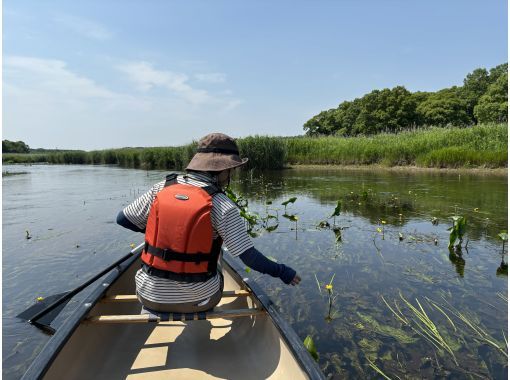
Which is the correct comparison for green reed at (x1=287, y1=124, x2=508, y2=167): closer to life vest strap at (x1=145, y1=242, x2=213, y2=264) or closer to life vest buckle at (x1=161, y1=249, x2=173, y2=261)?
life vest strap at (x1=145, y1=242, x2=213, y2=264)

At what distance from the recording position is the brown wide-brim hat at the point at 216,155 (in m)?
2.37

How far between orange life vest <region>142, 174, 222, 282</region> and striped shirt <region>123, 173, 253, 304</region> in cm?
5

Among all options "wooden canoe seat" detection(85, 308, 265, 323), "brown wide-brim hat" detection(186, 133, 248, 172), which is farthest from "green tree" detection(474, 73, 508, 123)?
"wooden canoe seat" detection(85, 308, 265, 323)

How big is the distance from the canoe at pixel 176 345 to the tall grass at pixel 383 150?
58.6 feet

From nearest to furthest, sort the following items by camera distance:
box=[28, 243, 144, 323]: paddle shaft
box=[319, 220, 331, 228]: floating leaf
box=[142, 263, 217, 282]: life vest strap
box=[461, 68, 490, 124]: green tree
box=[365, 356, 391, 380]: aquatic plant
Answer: box=[142, 263, 217, 282]: life vest strap → box=[365, 356, 391, 380]: aquatic plant → box=[28, 243, 144, 323]: paddle shaft → box=[319, 220, 331, 228]: floating leaf → box=[461, 68, 490, 124]: green tree

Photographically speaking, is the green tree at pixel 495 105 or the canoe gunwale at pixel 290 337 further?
the green tree at pixel 495 105

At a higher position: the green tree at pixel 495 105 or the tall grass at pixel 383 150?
the green tree at pixel 495 105

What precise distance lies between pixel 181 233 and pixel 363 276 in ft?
11.0

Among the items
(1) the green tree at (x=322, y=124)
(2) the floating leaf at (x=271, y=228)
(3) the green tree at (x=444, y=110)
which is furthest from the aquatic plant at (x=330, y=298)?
(1) the green tree at (x=322, y=124)

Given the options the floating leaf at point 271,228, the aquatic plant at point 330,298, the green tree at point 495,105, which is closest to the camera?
the aquatic plant at point 330,298

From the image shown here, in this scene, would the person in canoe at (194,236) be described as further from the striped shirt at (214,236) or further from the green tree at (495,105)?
the green tree at (495,105)

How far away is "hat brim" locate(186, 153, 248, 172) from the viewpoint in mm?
2359

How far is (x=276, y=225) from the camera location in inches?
301

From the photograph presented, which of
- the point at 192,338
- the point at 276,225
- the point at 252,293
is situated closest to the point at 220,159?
the point at 252,293
